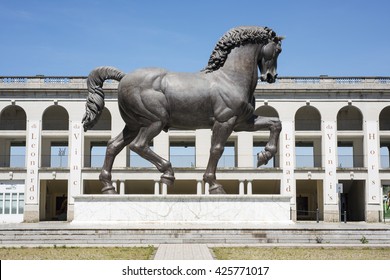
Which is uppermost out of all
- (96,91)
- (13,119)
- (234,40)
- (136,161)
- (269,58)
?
(13,119)

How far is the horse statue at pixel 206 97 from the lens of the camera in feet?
55.4

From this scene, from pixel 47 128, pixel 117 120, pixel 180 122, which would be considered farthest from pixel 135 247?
pixel 47 128

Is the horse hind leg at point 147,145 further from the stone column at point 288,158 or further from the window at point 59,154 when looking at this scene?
the window at point 59,154

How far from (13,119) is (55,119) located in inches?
142

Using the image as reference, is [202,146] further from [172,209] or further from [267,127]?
[172,209]

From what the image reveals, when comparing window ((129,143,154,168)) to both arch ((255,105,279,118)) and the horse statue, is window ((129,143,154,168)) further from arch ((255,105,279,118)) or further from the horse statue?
the horse statue

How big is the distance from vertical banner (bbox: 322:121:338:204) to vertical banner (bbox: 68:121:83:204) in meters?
19.7

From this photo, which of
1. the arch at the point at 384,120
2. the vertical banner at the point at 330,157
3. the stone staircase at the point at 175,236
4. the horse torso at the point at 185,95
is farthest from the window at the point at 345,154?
the horse torso at the point at 185,95

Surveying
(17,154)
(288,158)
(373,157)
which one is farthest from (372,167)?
(17,154)

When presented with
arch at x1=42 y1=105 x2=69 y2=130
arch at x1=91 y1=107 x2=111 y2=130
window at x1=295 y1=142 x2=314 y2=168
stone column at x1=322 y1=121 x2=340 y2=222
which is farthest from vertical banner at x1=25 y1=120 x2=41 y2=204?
stone column at x1=322 y1=121 x2=340 y2=222

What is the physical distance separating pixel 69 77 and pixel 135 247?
36.3 m

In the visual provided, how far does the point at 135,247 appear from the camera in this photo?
14547 millimetres

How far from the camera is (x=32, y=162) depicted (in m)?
48.4

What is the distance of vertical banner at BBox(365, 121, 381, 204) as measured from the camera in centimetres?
4838
